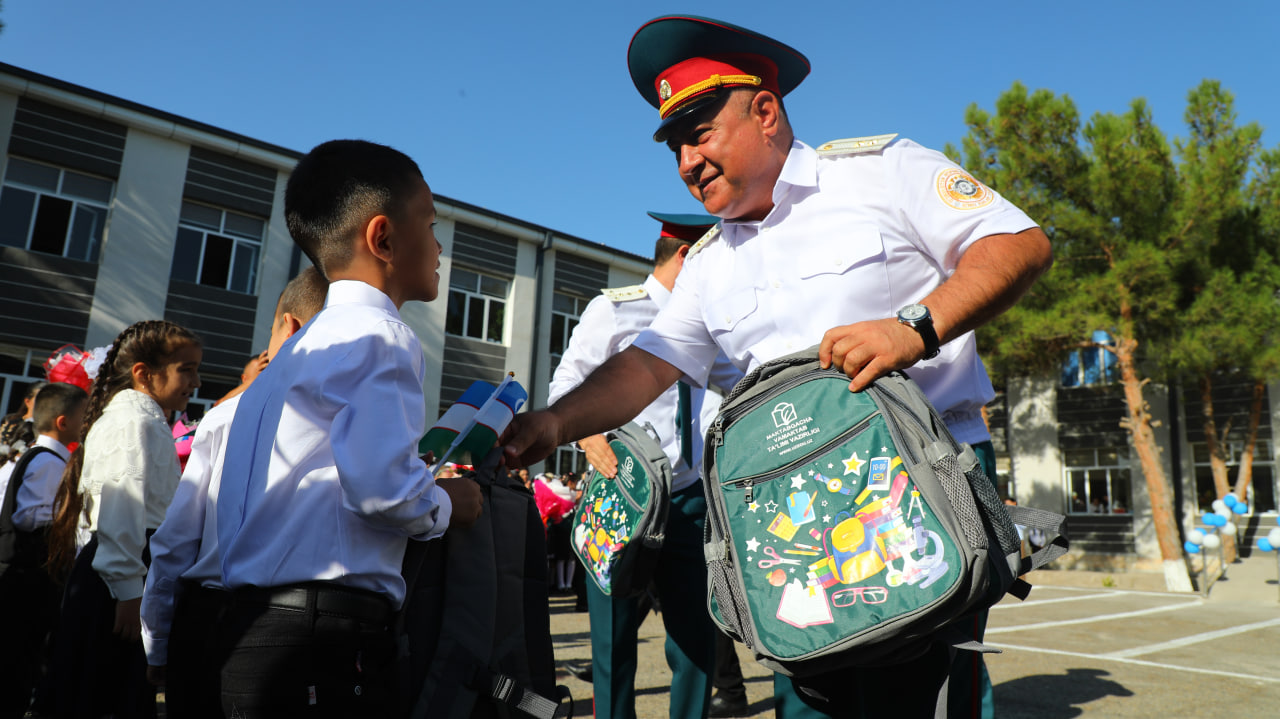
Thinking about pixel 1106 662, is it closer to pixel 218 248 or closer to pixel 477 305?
pixel 218 248

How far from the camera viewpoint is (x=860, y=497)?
61.9 inches

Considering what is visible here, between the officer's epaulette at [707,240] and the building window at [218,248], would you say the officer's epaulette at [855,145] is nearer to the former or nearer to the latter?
the officer's epaulette at [707,240]

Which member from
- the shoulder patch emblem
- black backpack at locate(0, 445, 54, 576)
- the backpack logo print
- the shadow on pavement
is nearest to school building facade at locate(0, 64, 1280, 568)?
black backpack at locate(0, 445, 54, 576)

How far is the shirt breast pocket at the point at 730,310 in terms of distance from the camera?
2.21 metres

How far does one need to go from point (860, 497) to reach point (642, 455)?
A: 1.66 metres

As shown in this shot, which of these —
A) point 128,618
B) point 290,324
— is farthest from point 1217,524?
point 128,618

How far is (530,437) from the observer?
7.07 feet

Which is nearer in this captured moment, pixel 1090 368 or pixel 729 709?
pixel 729 709

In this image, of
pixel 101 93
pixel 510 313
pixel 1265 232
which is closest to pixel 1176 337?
pixel 1265 232

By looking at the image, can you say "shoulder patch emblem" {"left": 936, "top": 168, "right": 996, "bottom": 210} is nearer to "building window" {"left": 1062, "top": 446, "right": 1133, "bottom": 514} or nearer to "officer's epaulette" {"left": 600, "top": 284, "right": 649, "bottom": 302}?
"officer's epaulette" {"left": 600, "top": 284, "right": 649, "bottom": 302}

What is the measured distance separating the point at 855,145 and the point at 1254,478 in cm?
2422

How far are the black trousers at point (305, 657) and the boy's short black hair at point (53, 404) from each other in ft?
11.0

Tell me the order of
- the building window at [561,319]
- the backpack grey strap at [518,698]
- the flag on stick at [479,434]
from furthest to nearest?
1. the building window at [561,319]
2. the flag on stick at [479,434]
3. the backpack grey strap at [518,698]

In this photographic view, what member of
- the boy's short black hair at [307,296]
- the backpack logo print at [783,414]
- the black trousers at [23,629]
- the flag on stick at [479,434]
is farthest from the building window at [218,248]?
the backpack logo print at [783,414]
